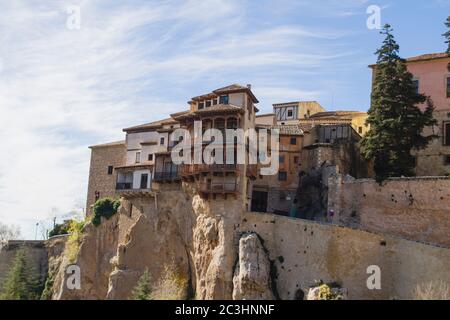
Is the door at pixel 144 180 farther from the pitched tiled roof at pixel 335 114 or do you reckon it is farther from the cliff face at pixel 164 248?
the pitched tiled roof at pixel 335 114

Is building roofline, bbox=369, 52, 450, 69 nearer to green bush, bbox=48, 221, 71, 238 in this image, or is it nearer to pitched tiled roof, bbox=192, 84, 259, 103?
pitched tiled roof, bbox=192, 84, 259, 103

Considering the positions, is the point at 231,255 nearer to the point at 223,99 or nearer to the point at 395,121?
the point at 223,99

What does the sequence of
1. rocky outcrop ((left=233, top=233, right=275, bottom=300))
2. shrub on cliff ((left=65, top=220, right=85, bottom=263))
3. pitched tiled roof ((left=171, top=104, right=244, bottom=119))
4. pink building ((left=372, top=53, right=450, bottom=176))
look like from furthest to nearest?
shrub on cliff ((left=65, top=220, right=85, bottom=263))
pink building ((left=372, top=53, right=450, bottom=176))
pitched tiled roof ((left=171, top=104, right=244, bottom=119))
rocky outcrop ((left=233, top=233, right=275, bottom=300))

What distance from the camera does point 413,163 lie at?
182 feet

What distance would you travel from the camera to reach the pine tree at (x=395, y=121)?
54.8m

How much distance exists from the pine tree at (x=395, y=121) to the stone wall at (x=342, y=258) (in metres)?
6.89

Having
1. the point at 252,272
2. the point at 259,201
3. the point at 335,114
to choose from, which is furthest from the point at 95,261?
the point at 335,114

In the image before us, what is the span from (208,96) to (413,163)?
1809 cm

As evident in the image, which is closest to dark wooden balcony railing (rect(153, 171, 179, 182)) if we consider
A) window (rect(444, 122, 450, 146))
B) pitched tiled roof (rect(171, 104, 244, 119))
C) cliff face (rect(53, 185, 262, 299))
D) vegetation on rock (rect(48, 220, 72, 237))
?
cliff face (rect(53, 185, 262, 299))

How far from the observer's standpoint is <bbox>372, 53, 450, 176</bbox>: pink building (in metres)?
58.4

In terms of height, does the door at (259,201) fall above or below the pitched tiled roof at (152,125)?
below

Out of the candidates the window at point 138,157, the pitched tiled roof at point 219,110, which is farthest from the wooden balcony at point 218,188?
the window at point 138,157

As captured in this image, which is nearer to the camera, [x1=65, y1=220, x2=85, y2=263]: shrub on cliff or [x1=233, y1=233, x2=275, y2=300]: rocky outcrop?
[x1=233, y1=233, x2=275, y2=300]: rocky outcrop

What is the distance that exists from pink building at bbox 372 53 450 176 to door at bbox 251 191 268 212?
43.7 feet
